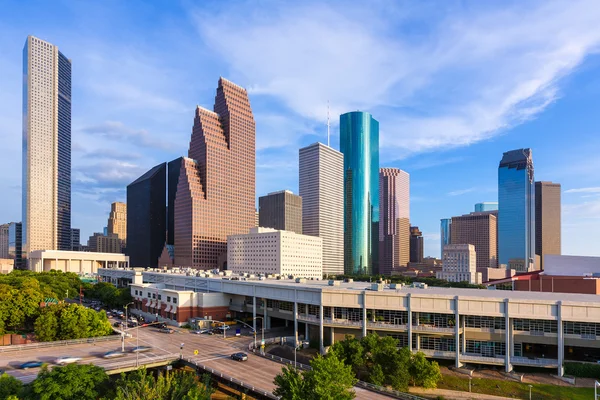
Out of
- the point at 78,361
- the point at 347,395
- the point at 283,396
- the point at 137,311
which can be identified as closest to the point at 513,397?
the point at 347,395

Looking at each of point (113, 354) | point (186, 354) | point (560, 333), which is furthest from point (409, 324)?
point (113, 354)

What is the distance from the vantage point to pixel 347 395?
151ft

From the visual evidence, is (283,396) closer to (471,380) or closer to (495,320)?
(471,380)

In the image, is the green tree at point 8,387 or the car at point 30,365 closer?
the green tree at point 8,387

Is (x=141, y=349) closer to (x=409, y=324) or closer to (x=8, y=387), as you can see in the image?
(x=8, y=387)

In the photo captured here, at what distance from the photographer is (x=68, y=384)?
171 ft

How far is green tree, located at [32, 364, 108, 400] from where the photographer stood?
51219 millimetres

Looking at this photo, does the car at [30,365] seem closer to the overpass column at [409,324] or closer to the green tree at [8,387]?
the green tree at [8,387]

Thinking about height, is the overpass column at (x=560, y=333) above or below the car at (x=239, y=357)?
above

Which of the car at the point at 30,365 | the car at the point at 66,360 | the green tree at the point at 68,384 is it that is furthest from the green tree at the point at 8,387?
the car at the point at 30,365

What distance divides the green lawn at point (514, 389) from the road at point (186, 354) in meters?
15.8

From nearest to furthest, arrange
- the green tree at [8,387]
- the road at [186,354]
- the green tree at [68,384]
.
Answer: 1. the green tree at [8,387]
2. the green tree at [68,384]
3. the road at [186,354]

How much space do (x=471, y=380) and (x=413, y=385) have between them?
9.80 meters

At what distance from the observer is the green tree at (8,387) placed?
1982 inches
